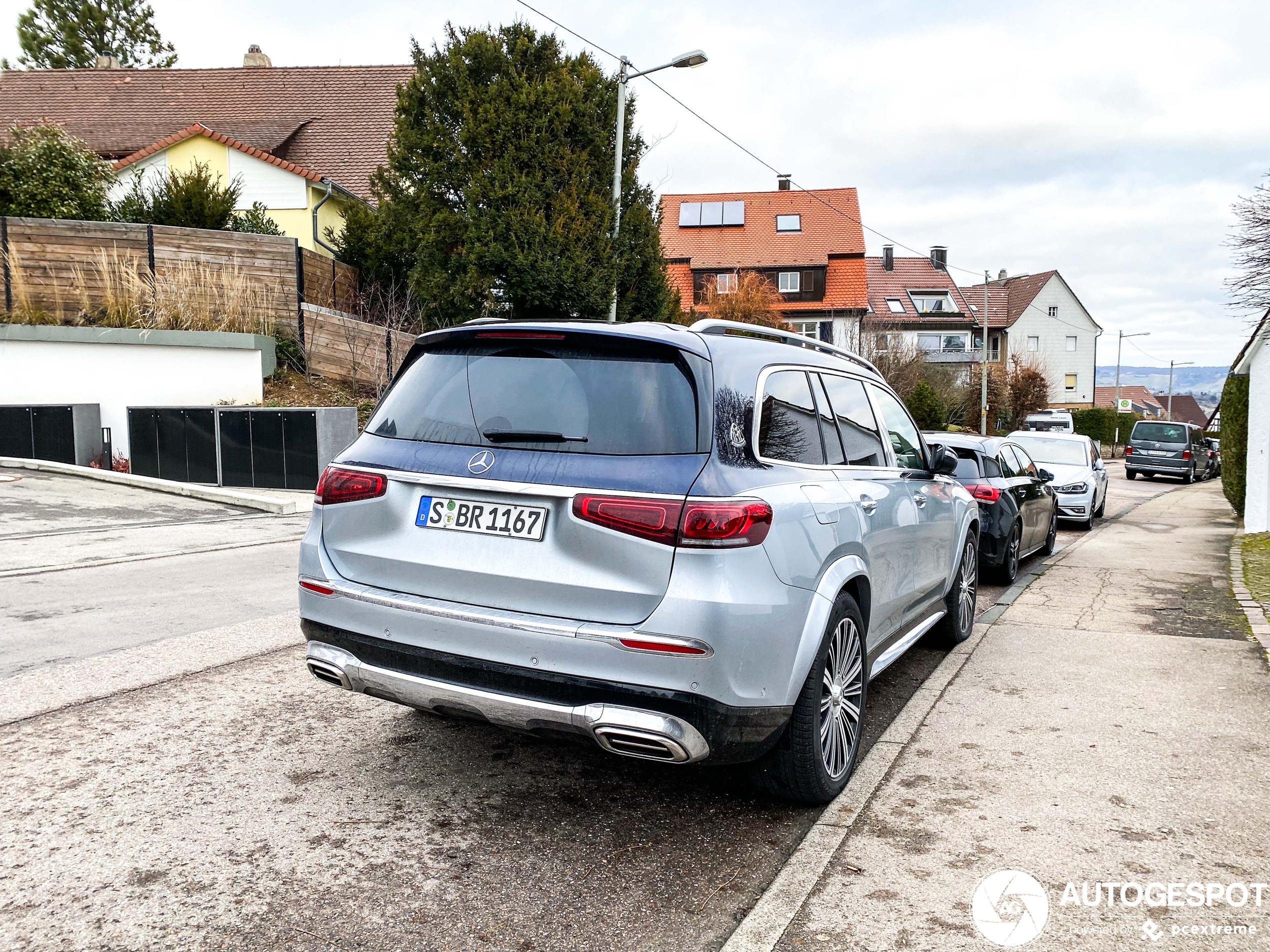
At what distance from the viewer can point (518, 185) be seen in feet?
59.1

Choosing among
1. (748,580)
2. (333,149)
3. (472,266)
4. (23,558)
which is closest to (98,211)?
(472,266)

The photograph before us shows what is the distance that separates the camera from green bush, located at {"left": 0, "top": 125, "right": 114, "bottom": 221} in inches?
698

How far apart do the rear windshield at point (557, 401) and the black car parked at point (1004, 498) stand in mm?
A: 5251

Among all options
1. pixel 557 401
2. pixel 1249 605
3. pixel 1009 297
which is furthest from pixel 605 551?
pixel 1009 297

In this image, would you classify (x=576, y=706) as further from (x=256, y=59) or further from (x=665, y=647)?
(x=256, y=59)

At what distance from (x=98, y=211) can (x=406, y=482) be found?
19.0 meters

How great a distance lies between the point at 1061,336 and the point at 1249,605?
71.5 meters

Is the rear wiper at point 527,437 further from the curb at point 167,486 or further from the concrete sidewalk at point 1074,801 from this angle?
the curb at point 167,486

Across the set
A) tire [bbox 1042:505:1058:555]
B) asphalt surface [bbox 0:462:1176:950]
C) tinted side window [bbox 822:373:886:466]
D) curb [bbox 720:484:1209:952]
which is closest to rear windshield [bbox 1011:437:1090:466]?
tire [bbox 1042:505:1058:555]

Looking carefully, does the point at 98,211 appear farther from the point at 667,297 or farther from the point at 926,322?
the point at 926,322

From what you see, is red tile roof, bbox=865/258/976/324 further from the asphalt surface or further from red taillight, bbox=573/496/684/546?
red taillight, bbox=573/496/684/546

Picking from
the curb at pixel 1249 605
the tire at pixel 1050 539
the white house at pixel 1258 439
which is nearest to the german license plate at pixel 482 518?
the curb at pixel 1249 605

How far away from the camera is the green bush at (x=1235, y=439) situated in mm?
17203

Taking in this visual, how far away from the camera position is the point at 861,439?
472 cm
